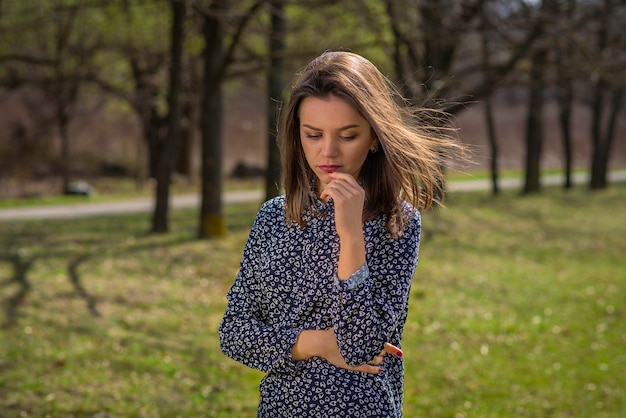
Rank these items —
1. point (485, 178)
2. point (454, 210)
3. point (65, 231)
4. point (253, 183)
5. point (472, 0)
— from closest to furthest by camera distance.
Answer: point (472, 0)
point (65, 231)
point (454, 210)
point (253, 183)
point (485, 178)

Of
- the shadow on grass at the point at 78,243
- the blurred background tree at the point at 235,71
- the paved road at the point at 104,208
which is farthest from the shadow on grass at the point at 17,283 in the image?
the paved road at the point at 104,208

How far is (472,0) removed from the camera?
41.7 feet

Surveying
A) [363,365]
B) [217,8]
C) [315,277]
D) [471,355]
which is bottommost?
[471,355]

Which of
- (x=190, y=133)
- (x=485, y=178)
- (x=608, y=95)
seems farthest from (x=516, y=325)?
(x=485, y=178)

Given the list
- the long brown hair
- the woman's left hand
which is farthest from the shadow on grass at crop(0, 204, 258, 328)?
the woman's left hand

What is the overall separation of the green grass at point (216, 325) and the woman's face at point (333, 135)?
14.2ft

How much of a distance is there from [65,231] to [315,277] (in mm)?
12568

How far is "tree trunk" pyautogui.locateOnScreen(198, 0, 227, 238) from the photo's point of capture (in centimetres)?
1348

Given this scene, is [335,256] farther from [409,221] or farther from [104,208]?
[104,208]

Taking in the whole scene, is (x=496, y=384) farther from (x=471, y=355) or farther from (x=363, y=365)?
(x=363, y=365)

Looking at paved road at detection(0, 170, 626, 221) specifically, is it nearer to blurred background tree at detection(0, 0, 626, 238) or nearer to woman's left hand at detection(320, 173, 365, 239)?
blurred background tree at detection(0, 0, 626, 238)

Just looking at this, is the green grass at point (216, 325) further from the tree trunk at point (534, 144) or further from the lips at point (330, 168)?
the tree trunk at point (534, 144)

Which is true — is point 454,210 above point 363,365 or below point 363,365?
below

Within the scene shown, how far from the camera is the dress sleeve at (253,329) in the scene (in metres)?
2.35
